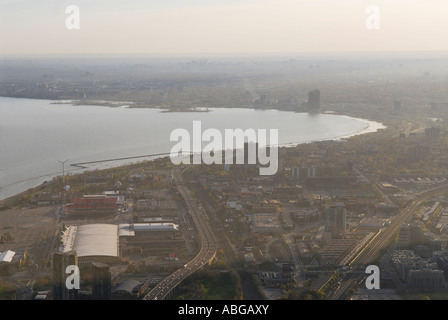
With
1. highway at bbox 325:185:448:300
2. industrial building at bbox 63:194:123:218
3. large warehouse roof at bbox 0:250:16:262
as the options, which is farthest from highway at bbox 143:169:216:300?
large warehouse roof at bbox 0:250:16:262

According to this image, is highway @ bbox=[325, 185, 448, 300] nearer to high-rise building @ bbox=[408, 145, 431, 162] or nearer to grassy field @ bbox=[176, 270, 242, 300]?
grassy field @ bbox=[176, 270, 242, 300]

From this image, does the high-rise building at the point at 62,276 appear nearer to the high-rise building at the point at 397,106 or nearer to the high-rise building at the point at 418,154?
the high-rise building at the point at 418,154

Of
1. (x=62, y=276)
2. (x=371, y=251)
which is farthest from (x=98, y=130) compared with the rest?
(x=62, y=276)

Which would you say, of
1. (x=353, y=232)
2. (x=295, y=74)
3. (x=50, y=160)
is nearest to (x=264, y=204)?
(x=353, y=232)

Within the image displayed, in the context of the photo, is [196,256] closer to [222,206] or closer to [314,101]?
[222,206]

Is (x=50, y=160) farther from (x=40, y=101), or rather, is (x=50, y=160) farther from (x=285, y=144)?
(x=40, y=101)

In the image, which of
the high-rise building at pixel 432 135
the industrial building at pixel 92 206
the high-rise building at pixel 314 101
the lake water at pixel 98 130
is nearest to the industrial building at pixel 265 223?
the industrial building at pixel 92 206
